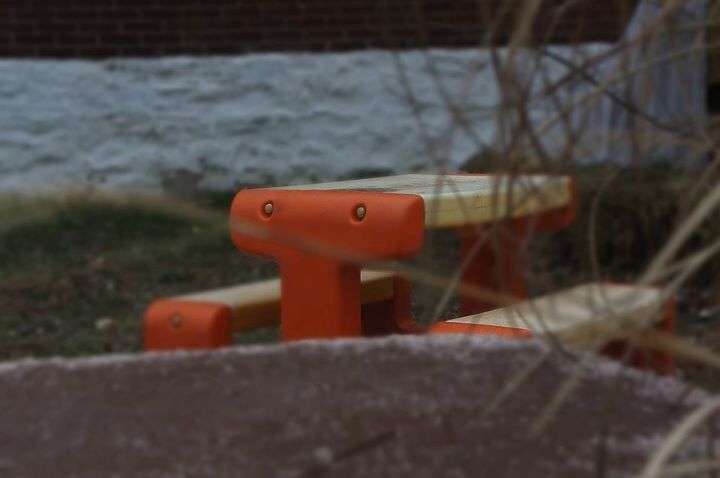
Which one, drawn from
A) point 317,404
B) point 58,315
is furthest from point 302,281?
point 58,315

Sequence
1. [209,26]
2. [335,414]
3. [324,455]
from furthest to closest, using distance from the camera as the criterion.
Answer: [209,26], [335,414], [324,455]

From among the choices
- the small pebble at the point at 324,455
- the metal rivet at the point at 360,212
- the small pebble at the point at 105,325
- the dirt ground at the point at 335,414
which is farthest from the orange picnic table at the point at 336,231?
the small pebble at the point at 105,325

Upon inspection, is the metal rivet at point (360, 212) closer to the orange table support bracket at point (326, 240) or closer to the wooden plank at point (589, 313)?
the orange table support bracket at point (326, 240)

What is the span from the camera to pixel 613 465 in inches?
56.1

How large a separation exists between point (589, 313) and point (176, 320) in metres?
1.03

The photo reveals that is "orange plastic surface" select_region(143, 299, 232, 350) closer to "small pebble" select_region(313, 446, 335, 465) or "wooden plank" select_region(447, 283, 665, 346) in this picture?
"wooden plank" select_region(447, 283, 665, 346)

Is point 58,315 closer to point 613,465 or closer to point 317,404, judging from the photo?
point 317,404

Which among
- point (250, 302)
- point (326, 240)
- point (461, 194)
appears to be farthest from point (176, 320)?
point (461, 194)

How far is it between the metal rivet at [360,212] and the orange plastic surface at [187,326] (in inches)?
14.1

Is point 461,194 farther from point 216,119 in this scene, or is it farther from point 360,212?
point 216,119

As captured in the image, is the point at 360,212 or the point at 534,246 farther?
the point at 360,212

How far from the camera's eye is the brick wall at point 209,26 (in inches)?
244

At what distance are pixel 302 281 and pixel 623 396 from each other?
1.10 metres

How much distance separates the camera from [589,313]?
1.71 m
